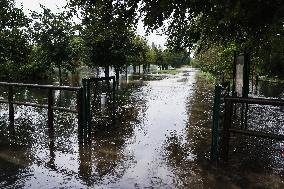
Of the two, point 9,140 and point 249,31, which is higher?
point 249,31

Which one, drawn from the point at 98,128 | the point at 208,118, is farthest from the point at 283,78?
the point at 98,128

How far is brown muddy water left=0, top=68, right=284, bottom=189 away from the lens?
502 centimetres

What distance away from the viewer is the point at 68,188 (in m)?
4.70

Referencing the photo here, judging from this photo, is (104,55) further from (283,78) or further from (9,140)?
(283,78)

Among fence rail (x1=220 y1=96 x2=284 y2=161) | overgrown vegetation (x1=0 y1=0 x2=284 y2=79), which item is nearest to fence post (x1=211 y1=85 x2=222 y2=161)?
fence rail (x1=220 y1=96 x2=284 y2=161)

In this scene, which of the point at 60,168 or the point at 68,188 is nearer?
the point at 68,188

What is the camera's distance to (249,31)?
6.77 m

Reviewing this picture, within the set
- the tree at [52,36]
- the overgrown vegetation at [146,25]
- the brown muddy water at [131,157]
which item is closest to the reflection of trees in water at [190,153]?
the brown muddy water at [131,157]

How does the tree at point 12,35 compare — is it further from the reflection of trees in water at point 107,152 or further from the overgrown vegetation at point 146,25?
the reflection of trees in water at point 107,152

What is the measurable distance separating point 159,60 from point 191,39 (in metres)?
63.9

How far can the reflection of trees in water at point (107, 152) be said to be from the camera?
17.2 feet

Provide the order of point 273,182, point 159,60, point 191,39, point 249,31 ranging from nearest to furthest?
point 273,182, point 249,31, point 191,39, point 159,60

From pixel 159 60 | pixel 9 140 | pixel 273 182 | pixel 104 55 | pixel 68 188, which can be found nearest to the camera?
pixel 68 188

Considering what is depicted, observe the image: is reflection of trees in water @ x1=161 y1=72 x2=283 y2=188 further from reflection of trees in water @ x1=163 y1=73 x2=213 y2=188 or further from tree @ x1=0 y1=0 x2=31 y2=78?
tree @ x1=0 y1=0 x2=31 y2=78
